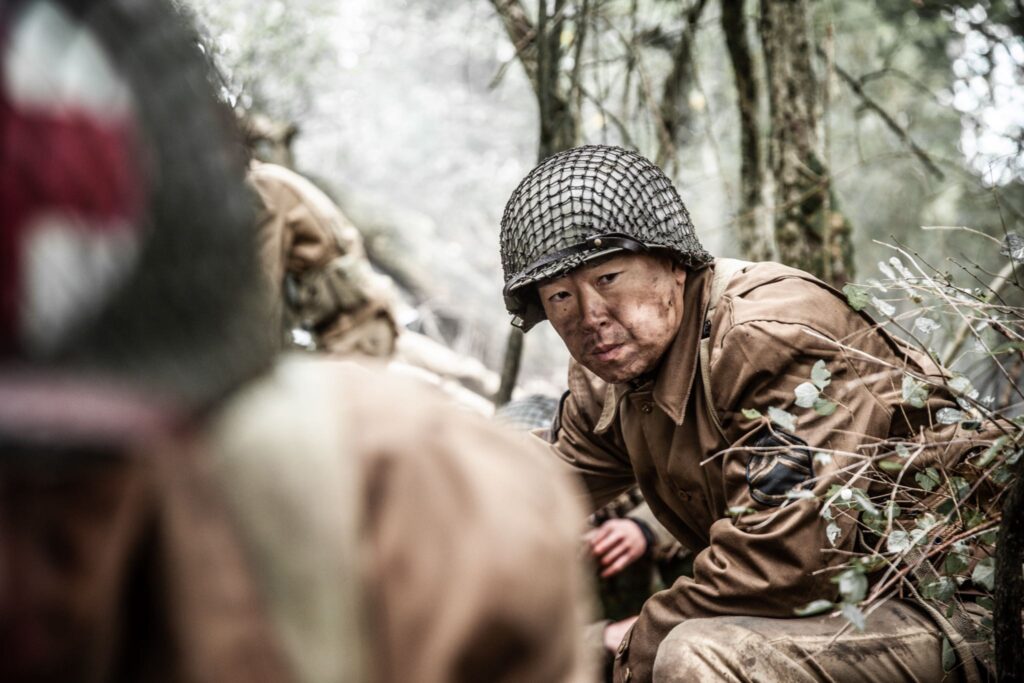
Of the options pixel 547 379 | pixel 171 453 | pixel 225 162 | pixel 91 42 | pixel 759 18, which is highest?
pixel 759 18

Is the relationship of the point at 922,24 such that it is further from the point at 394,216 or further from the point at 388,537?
the point at 388,537

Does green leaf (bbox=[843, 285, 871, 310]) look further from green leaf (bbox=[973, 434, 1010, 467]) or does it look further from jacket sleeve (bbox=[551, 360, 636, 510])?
jacket sleeve (bbox=[551, 360, 636, 510])

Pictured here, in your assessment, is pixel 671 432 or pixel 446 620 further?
pixel 671 432

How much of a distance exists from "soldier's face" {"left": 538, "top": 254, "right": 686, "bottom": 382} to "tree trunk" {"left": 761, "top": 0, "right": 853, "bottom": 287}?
5.32 ft

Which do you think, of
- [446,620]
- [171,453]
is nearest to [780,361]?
[446,620]

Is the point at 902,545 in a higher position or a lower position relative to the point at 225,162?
lower

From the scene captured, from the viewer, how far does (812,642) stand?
8.08 ft

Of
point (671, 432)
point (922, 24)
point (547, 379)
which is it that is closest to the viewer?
point (671, 432)

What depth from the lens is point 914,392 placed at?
2.38m

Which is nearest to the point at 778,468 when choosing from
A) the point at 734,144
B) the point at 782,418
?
the point at 782,418

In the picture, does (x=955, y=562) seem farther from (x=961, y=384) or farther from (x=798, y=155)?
(x=798, y=155)

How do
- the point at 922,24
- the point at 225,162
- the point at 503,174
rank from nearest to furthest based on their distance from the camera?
the point at 225,162, the point at 922,24, the point at 503,174

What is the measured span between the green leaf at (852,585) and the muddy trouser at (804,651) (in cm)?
36

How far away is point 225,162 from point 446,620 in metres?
0.51
